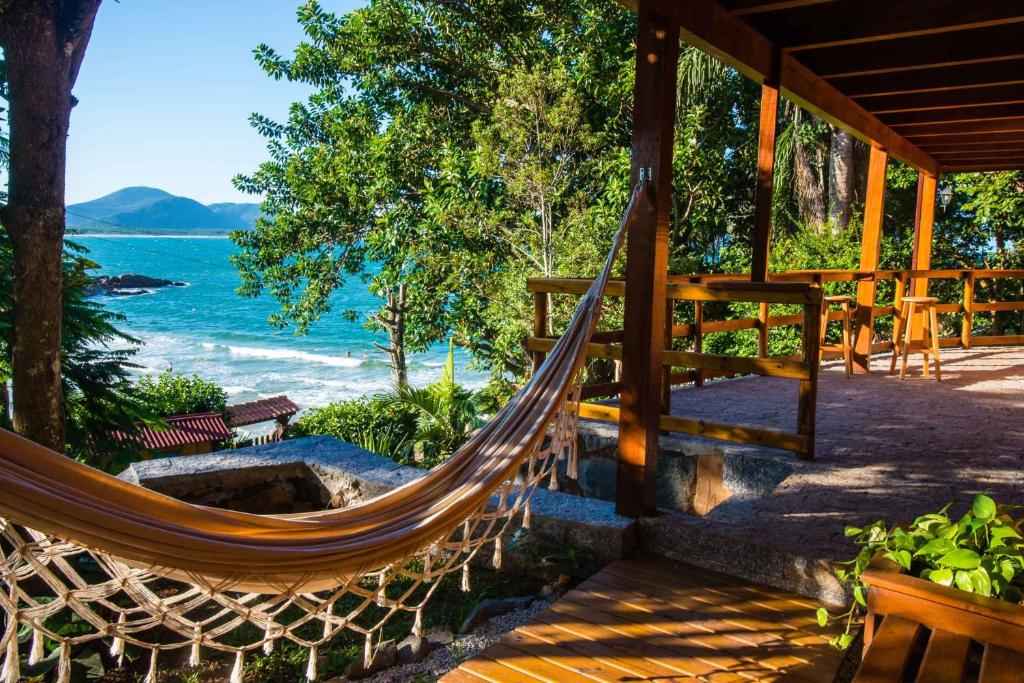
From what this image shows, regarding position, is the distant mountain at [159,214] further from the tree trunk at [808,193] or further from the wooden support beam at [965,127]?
the wooden support beam at [965,127]

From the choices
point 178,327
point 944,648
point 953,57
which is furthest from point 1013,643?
point 178,327

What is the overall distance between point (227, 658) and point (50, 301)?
2.67m

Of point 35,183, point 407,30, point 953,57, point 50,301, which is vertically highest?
point 407,30

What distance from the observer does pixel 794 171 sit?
1063 centimetres

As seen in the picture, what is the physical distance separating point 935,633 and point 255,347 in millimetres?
33860

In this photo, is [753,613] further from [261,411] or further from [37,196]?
[261,411]

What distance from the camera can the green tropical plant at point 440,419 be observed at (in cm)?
727

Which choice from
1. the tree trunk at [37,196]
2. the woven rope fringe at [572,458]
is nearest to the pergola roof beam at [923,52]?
the woven rope fringe at [572,458]

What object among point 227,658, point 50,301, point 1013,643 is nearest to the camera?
point 1013,643

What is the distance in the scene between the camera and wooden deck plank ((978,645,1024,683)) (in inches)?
47.1

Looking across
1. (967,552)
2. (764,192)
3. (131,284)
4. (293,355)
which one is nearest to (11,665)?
(967,552)

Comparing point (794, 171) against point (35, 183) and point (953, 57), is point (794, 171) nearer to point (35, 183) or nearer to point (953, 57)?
point (953, 57)

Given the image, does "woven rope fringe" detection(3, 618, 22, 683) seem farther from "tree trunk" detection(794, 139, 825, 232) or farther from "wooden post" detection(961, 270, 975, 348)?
"tree trunk" detection(794, 139, 825, 232)

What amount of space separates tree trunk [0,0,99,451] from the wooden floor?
3428 millimetres
